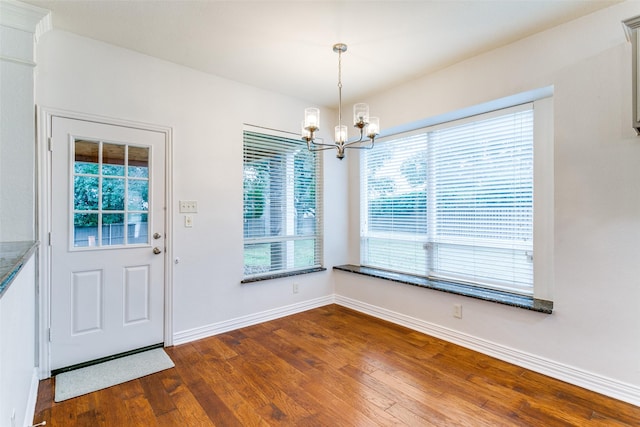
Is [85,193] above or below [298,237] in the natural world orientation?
above

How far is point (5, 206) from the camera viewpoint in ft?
6.72

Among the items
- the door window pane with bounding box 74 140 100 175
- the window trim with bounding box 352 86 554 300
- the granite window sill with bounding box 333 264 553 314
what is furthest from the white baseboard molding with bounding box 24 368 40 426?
the window trim with bounding box 352 86 554 300

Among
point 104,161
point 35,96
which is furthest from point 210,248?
point 35,96

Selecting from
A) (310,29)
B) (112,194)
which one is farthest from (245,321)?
(310,29)

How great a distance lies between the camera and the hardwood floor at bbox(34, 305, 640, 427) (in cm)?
186

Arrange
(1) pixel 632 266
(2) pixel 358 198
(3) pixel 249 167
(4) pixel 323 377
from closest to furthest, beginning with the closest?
(1) pixel 632 266
(4) pixel 323 377
(3) pixel 249 167
(2) pixel 358 198

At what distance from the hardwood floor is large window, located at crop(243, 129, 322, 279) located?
104 centimetres

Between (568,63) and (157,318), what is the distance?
400 centimetres

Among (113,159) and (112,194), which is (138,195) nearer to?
(112,194)

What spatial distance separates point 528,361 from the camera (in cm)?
245

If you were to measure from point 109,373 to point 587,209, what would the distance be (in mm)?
3800

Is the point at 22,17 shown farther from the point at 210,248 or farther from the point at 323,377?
the point at 323,377

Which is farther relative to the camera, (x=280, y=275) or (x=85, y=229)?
(x=280, y=275)

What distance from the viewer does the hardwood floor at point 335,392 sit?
1.86 metres
